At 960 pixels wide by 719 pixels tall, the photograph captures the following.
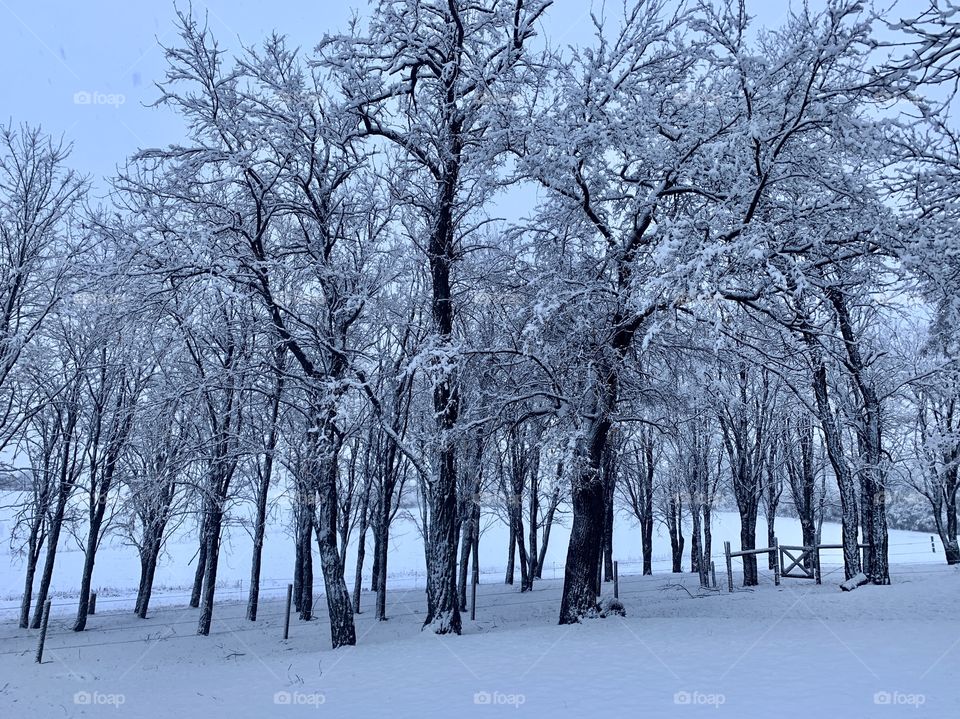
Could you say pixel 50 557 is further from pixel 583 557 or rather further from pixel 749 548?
pixel 749 548

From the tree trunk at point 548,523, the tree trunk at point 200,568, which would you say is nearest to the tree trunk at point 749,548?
the tree trunk at point 548,523

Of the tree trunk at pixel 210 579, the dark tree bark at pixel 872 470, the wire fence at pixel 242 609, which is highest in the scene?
the dark tree bark at pixel 872 470

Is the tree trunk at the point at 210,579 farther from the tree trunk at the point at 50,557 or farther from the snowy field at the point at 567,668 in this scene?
the tree trunk at the point at 50,557

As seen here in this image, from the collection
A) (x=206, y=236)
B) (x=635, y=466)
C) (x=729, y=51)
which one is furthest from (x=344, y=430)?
(x=635, y=466)

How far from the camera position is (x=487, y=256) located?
48.2 ft

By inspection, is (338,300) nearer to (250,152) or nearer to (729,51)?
(250,152)

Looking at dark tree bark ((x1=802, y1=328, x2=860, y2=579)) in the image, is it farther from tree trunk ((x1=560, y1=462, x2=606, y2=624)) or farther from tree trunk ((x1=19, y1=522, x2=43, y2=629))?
tree trunk ((x1=19, y1=522, x2=43, y2=629))

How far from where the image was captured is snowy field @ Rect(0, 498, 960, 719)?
705cm

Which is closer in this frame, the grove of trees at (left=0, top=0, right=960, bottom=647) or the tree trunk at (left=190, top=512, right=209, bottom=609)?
the grove of trees at (left=0, top=0, right=960, bottom=647)

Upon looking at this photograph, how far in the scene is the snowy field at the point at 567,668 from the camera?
7.05 meters

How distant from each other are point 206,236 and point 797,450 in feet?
99.5

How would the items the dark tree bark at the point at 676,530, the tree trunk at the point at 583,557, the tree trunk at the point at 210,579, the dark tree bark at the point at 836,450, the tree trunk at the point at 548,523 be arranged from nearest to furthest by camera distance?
1. the tree trunk at the point at 583,557
2. the dark tree bark at the point at 836,450
3. the tree trunk at the point at 210,579
4. the tree trunk at the point at 548,523
5. the dark tree bark at the point at 676,530

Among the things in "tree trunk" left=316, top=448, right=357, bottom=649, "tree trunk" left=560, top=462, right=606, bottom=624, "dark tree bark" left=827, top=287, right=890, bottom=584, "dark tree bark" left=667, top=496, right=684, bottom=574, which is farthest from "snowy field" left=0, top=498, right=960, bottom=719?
"dark tree bark" left=667, top=496, right=684, bottom=574

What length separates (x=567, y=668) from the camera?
28.8 ft
